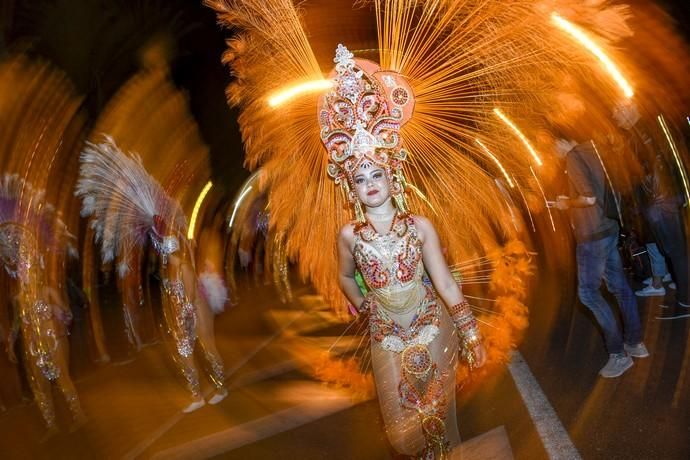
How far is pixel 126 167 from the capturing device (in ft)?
19.2

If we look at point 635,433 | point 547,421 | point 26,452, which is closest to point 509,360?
point 547,421

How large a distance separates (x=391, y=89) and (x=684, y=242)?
348cm

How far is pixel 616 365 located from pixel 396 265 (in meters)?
2.37

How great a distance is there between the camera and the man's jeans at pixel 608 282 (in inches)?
172

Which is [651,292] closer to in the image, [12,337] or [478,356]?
[478,356]

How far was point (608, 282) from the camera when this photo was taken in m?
4.52

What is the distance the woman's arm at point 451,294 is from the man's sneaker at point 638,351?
2072 mm

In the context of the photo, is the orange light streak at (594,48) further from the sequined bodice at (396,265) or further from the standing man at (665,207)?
the sequined bodice at (396,265)

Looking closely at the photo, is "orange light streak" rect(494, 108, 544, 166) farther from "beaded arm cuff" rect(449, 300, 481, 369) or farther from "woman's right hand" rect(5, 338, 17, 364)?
"woman's right hand" rect(5, 338, 17, 364)

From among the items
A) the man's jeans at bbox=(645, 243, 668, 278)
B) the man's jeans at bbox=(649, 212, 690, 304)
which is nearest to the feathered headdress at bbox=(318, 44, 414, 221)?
the man's jeans at bbox=(649, 212, 690, 304)

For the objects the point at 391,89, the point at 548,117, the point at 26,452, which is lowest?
the point at 26,452

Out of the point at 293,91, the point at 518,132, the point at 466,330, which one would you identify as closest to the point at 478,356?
the point at 466,330

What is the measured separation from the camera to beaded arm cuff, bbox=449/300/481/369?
10.3 ft

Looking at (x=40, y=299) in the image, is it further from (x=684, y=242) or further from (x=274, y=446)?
(x=684, y=242)
